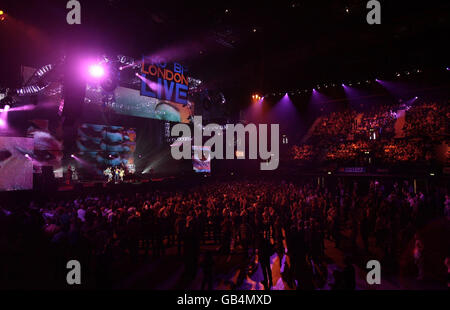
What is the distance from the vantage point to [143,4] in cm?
909

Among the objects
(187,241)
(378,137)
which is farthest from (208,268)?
(378,137)

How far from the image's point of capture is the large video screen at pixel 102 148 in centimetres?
1833

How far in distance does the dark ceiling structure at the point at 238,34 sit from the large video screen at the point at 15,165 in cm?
304

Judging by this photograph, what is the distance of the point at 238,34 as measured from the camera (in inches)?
444

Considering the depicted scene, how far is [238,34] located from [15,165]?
12872 mm

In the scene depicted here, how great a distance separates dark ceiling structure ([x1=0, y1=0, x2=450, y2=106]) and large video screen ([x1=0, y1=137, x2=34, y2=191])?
9.98ft

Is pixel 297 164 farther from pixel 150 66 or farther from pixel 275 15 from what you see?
pixel 150 66

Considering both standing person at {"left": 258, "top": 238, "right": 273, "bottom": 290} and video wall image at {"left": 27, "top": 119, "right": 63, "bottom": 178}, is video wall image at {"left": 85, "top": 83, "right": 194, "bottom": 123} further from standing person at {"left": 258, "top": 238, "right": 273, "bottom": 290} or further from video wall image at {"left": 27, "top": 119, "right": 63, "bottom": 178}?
standing person at {"left": 258, "top": 238, "right": 273, "bottom": 290}

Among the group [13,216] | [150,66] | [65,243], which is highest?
[150,66]

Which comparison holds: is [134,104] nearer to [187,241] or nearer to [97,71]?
[97,71]

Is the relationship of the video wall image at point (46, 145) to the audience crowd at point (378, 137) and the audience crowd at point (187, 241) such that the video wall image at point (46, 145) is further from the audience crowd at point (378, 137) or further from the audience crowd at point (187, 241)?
the audience crowd at point (378, 137)

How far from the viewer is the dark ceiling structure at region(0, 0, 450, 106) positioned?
30.5 feet
